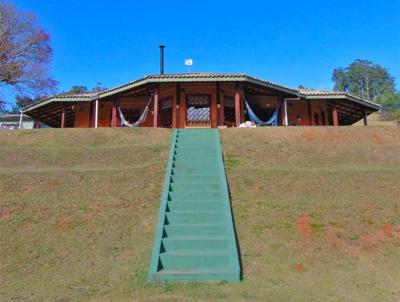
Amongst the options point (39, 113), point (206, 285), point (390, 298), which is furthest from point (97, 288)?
point (39, 113)

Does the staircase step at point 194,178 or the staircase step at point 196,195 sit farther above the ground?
the staircase step at point 194,178

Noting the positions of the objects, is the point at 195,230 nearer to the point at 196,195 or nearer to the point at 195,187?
the point at 196,195

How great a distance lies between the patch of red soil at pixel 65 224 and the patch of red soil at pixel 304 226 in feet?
16.9

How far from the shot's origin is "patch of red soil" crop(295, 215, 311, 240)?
7.68m

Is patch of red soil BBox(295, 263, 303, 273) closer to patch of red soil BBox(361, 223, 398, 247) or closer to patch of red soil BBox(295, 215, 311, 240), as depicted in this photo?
patch of red soil BBox(295, 215, 311, 240)

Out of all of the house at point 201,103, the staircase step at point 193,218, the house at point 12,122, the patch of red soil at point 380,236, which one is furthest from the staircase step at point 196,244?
the house at point 12,122

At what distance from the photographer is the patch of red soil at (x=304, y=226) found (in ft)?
25.2

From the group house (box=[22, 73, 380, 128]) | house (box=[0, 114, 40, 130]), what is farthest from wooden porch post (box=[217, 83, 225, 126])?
house (box=[0, 114, 40, 130])

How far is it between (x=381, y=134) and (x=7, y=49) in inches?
1142

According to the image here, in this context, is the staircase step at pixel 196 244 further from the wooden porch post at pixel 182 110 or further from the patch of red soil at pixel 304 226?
the wooden porch post at pixel 182 110

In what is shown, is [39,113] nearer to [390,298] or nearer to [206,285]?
[206,285]

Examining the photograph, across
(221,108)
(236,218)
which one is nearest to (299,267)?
(236,218)

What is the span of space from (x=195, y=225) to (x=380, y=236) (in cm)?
402

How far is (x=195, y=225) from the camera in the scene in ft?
25.2
